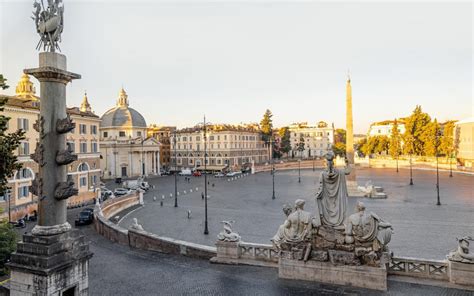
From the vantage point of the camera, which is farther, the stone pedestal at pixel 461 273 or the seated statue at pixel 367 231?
the seated statue at pixel 367 231

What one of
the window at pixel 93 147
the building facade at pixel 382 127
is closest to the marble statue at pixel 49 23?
the window at pixel 93 147

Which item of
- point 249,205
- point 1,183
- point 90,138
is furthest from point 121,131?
point 1,183

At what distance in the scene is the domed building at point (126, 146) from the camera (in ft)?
242

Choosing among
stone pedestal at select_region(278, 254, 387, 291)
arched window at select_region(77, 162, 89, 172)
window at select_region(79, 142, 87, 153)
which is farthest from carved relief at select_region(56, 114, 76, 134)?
window at select_region(79, 142, 87, 153)

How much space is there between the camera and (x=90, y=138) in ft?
148

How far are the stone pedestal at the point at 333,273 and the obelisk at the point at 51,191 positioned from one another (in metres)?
5.76

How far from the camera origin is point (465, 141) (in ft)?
234

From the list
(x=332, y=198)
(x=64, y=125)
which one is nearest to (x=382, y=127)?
(x=332, y=198)

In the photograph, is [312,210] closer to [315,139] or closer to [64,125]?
[64,125]

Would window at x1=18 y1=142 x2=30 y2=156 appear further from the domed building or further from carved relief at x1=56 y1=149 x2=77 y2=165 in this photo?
the domed building

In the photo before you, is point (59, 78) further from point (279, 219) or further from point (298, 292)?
point (279, 219)

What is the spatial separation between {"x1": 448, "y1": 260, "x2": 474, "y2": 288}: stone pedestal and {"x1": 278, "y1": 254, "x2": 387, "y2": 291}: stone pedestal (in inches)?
78.0

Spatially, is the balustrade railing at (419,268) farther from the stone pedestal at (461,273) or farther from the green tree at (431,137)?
the green tree at (431,137)

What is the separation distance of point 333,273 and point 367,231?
163 centimetres
